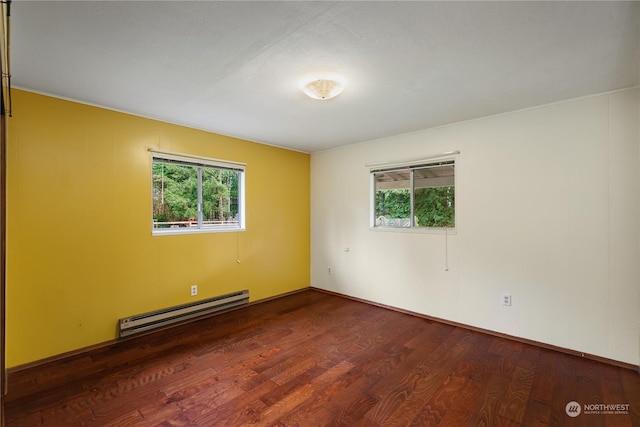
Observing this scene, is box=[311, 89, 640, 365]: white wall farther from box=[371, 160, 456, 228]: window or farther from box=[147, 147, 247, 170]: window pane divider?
box=[147, 147, 247, 170]: window pane divider

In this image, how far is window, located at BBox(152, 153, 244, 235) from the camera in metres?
3.41

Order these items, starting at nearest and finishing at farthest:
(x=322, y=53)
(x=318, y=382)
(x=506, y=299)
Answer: (x=322, y=53) → (x=318, y=382) → (x=506, y=299)

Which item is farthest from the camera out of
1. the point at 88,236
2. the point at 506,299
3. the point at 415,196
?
the point at 415,196

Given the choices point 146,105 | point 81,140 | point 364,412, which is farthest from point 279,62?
point 364,412

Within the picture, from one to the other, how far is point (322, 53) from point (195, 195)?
2.52m

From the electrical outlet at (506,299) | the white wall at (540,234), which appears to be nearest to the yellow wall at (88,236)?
the white wall at (540,234)

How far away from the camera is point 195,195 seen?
12.2ft

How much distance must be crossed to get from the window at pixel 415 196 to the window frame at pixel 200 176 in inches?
73.7

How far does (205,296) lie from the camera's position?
3723 millimetres

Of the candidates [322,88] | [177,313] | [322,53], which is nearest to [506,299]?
[322,88]

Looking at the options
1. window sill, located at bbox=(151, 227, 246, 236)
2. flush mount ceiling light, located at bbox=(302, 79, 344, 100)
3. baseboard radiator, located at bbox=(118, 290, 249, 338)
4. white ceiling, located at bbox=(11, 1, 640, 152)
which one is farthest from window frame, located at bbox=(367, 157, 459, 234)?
baseboard radiator, located at bbox=(118, 290, 249, 338)

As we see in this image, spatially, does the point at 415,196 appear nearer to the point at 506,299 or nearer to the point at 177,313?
the point at 506,299

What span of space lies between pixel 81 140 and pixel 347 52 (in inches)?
102

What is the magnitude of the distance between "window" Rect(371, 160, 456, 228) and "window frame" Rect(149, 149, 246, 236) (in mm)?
1872
